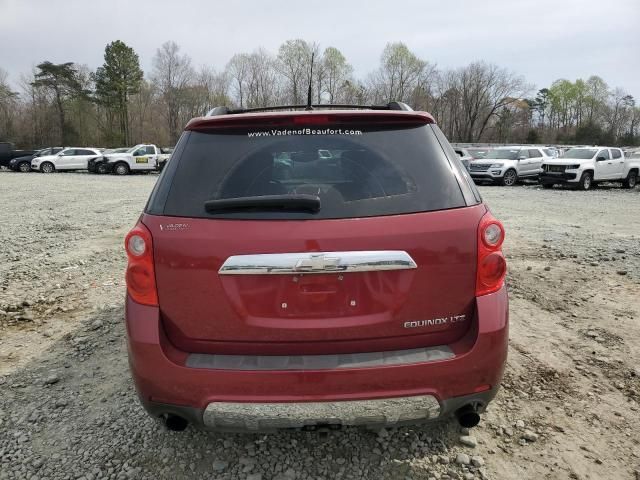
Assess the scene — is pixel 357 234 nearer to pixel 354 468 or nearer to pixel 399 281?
pixel 399 281

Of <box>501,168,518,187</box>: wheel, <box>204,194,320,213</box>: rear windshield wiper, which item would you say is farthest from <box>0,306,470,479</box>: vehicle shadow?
<box>501,168,518,187</box>: wheel

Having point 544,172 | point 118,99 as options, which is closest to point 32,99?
point 118,99

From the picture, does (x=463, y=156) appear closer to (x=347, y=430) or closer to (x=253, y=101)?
(x=347, y=430)

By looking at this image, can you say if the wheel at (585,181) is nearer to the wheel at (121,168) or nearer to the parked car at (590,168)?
the parked car at (590,168)

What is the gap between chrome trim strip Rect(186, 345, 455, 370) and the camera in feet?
6.43

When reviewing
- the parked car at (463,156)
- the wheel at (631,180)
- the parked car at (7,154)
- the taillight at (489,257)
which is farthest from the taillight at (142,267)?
the parked car at (7,154)

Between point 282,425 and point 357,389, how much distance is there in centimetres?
37

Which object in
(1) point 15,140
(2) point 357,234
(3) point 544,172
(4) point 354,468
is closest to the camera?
(2) point 357,234

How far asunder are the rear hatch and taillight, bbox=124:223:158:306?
1.5 inches

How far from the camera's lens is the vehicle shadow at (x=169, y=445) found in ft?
7.86

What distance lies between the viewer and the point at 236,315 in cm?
199

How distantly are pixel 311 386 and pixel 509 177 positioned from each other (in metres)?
23.1

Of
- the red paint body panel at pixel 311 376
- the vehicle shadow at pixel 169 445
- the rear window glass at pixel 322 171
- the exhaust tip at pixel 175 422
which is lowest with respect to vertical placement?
the vehicle shadow at pixel 169 445

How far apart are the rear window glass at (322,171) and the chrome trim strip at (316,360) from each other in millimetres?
633
